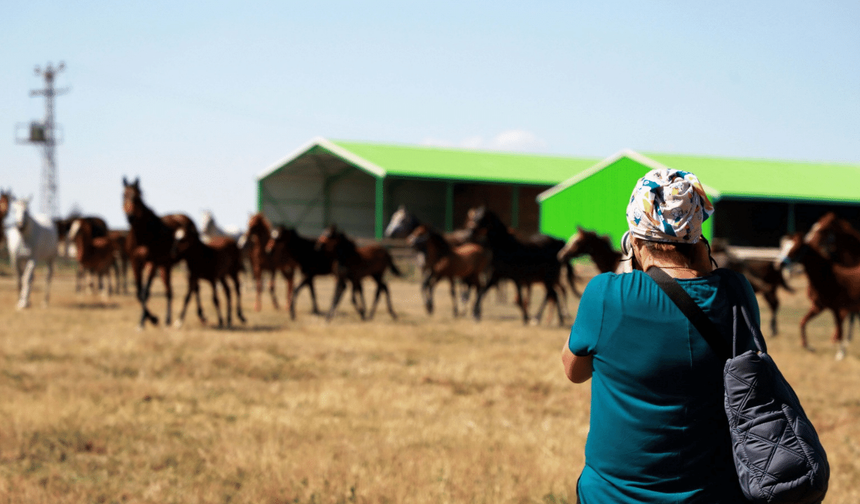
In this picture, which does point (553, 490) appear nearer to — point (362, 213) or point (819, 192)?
point (819, 192)

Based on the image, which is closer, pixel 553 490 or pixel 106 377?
pixel 553 490

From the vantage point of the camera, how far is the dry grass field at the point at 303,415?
5.13 meters

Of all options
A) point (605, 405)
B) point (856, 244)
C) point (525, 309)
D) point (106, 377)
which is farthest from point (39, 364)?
point (856, 244)

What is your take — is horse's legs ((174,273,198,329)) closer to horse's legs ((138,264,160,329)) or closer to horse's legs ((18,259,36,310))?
horse's legs ((138,264,160,329))

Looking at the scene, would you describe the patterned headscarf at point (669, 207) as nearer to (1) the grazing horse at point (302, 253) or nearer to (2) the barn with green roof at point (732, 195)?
(1) the grazing horse at point (302, 253)

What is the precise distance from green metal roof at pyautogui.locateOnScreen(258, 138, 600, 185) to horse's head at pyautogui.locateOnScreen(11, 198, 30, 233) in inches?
798

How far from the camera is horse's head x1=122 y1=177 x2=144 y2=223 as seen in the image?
42.9ft

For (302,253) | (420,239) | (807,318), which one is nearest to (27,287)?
(302,253)

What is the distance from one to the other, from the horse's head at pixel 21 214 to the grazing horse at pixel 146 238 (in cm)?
585

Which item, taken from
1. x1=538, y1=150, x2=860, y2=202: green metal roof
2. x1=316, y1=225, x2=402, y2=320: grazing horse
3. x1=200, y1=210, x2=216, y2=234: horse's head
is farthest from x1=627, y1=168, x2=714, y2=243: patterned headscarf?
x1=538, y1=150, x2=860, y2=202: green metal roof

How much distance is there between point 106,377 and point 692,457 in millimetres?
7671

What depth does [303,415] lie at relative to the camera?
7.21 m

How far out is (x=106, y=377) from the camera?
339 inches

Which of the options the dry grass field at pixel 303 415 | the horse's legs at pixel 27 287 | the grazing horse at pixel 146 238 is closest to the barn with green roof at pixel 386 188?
the horse's legs at pixel 27 287
